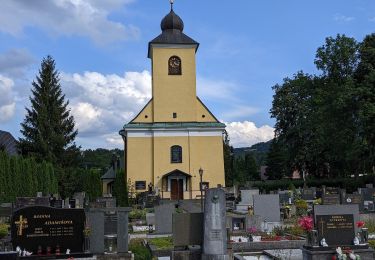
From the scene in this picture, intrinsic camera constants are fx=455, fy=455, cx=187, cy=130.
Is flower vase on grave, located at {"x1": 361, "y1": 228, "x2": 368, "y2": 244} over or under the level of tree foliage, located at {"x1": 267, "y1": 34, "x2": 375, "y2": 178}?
under

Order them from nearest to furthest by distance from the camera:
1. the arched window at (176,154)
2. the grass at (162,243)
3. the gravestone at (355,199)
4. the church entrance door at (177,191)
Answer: the grass at (162,243) < the gravestone at (355,199) < the church entrance door at (177,191) < the arched window at (176,154)

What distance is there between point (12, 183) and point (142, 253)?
17446mm

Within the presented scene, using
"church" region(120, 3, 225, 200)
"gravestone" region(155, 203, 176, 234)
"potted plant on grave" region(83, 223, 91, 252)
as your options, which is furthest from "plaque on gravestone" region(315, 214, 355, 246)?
"church" region(120, 3, 225, 200)

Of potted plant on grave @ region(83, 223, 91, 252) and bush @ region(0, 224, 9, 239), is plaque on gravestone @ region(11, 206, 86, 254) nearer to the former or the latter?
potted plant on grave @ region(83, 223, 91, 252)

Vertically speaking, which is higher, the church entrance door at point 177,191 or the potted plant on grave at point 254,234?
the church entrance door at point 177,191

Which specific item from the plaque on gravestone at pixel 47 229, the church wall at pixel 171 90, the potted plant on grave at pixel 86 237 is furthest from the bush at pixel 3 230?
the church wall at pixel 171 90

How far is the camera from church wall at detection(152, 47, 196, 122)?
3650cm

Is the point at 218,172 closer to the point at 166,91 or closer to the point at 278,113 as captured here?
the point at 166,91

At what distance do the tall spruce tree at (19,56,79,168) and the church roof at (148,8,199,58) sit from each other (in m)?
8.92

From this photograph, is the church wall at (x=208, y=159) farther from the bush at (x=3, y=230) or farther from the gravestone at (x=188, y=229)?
the gravestone at (x=188, y=229)

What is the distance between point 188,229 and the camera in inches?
369

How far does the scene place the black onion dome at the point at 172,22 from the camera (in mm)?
37969

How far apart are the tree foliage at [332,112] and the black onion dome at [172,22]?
11.1 m

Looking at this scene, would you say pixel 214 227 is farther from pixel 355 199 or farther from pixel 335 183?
pixel 335 183
